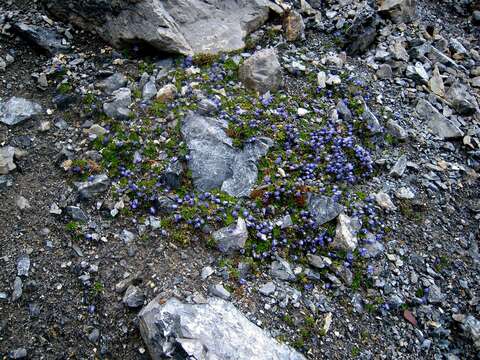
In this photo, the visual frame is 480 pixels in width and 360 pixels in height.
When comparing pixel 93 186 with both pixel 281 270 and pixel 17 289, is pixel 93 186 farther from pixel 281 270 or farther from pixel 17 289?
pixel 281 270

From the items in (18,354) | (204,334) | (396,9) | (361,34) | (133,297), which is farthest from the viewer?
(396,9)

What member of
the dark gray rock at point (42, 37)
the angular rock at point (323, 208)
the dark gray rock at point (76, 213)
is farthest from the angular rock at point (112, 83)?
the angular rock at point (323, 208)

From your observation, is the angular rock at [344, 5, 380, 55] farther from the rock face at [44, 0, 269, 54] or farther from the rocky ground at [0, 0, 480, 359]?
the rock face at [44, 0, 269, 54]

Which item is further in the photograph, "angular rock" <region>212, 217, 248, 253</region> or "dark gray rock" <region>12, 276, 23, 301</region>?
"angular rock" <region>212, 217, 248, 253</region>

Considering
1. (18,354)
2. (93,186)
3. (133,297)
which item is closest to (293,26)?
(93,186)

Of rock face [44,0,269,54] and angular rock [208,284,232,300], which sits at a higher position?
rock face [44,0,269,54]

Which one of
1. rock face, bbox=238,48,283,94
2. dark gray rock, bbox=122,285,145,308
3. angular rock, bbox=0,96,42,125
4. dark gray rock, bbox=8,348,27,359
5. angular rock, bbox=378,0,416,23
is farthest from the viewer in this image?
angular rock, bbox=378,0,416,23

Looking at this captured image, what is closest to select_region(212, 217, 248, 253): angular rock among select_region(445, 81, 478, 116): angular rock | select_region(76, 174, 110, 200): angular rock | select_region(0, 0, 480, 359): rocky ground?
select_region(0, 0, 480, 359): rocky ground

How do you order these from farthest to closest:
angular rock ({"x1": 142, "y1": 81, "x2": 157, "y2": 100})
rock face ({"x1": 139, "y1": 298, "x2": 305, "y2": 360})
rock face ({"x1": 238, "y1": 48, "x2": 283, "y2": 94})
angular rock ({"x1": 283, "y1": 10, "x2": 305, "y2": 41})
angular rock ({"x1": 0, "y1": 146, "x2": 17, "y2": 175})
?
angular rock ({"x1": 283, "y1": 10, "x2": 305, "y2": 41}) → rock face ({"x1": 238, "y1": 48, "x2": 283, "y2": 94}) → angular rock ({"x1": 142, "y1": 81, "x2": 157, "y2": 100}) → angular rock ({"x1": 0, "y1": 146, "x2": 17, "y2": 175}) → rock face ({"x1": 139, "y1": 298, "x2": 305, "y2": 360})
